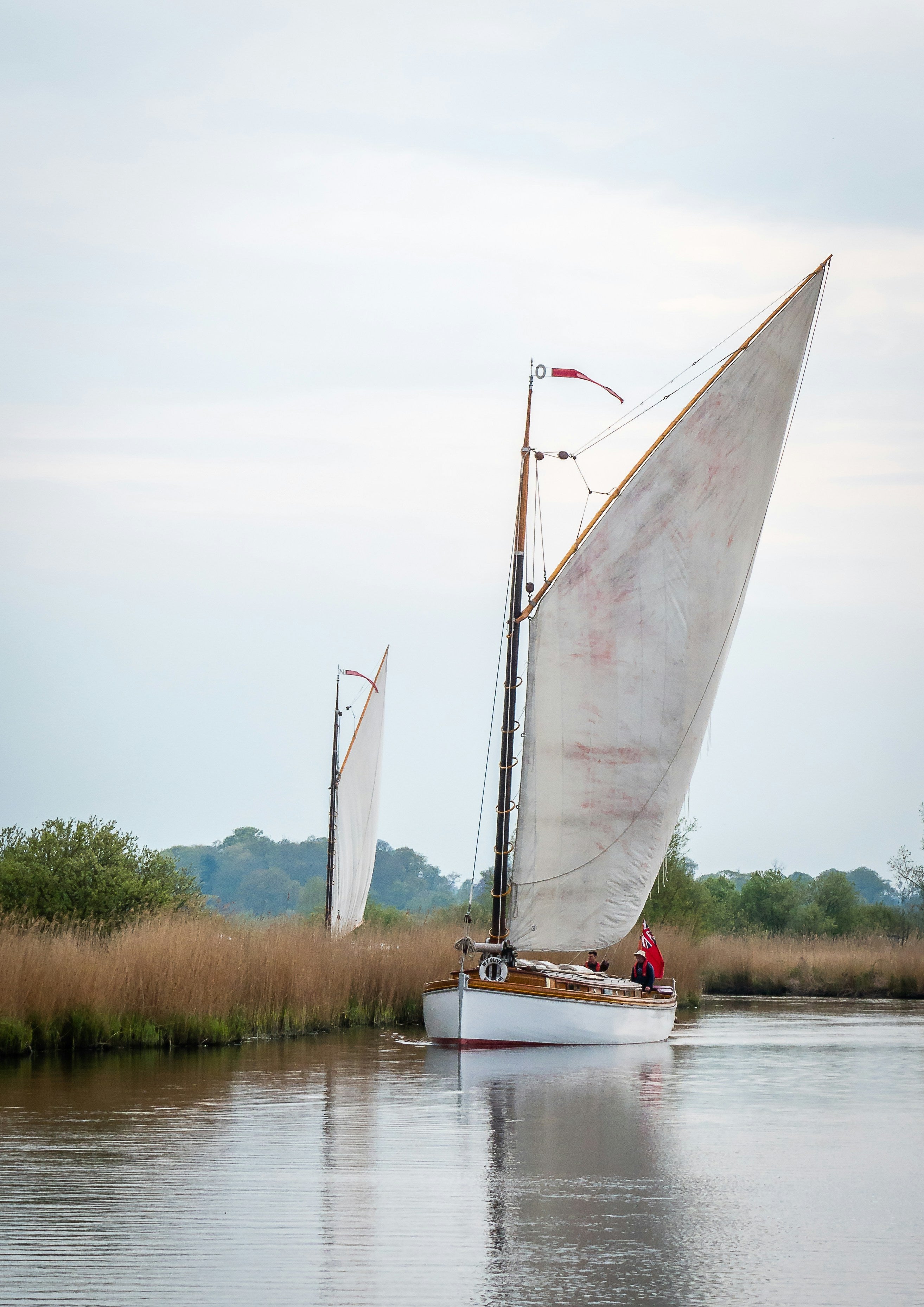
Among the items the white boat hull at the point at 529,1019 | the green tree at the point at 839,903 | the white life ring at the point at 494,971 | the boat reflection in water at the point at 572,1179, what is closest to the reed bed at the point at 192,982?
the white boat hull at the point at 529,1019

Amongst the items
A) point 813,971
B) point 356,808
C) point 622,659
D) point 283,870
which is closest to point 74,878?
point 622,659

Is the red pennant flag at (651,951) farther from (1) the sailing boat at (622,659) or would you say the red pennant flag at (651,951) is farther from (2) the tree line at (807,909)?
(2) the tree line at (807,909)

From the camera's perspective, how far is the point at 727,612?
24531 millimetres

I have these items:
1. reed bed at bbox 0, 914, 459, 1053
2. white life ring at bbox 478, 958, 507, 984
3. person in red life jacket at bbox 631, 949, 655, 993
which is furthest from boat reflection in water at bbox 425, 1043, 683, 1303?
person in red life jacket at bbox 631, 949, 655, 993

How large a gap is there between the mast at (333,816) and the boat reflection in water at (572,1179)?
14700 mm

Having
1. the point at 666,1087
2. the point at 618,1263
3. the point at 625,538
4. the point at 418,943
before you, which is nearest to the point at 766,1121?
the point at 666,1087

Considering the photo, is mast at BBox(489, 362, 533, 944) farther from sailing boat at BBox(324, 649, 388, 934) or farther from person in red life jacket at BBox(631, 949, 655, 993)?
sailing boat at BBox(324, 649, 388, 934)

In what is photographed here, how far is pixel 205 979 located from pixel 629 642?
26.5 feet

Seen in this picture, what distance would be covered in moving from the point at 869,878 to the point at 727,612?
156m

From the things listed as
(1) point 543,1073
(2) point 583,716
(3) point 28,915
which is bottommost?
(1) point 543,1073

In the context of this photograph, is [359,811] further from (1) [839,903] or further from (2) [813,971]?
(1) [839,903]

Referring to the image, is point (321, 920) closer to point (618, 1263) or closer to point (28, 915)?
point (28, 915)

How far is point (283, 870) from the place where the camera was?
154625 millimetres

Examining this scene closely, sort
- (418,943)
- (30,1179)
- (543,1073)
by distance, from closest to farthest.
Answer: (30,1179) → (543,1073) → (418,943)
